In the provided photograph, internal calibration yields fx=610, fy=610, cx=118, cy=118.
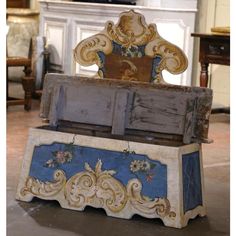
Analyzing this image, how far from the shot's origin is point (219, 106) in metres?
6.63

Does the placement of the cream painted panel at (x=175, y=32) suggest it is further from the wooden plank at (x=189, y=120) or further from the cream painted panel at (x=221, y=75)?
the wooden plank at (x=189, y=120)

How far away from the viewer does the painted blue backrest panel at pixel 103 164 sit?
2.88 metres

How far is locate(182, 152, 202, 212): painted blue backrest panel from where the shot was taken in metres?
2.91

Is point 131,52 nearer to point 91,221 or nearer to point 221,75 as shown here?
point 91,221

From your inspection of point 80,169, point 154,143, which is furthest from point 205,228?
point 80,169

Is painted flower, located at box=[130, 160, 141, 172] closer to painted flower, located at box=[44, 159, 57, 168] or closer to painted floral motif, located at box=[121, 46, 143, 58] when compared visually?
painted flower, located at box=[44, 159, 57, 168]

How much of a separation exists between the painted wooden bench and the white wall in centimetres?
353

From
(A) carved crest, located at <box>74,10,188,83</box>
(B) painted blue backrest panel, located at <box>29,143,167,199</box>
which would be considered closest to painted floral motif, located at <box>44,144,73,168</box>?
(B) painted blue backrest panel, located at <box>29,143,167,199</box>

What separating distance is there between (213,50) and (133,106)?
99.9 inches

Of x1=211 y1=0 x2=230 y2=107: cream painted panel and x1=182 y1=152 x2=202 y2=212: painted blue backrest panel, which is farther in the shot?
x1=211 y1=0 x2=230 y2=107: cream painted panel

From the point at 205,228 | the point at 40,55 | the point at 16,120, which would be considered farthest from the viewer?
the point at 40,55

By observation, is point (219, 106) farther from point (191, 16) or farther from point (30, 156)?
point (30, 156)

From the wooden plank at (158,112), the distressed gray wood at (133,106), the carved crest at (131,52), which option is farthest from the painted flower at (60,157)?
the carved crest at (131,52)
